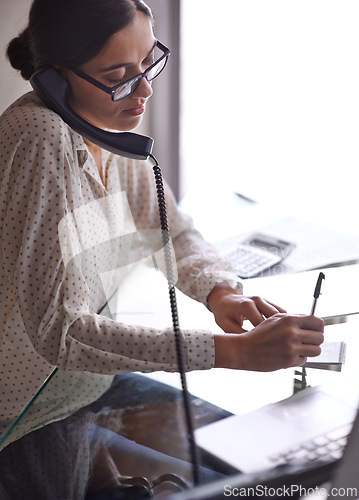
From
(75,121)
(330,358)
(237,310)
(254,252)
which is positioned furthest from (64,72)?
(254,252)

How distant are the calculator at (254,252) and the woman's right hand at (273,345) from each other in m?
0.56

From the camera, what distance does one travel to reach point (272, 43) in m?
2.07

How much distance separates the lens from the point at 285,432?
32.5 inches

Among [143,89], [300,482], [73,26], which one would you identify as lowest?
[300,482]

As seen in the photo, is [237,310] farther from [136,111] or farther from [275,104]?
[275,104]

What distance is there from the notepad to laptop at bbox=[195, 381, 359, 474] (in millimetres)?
83

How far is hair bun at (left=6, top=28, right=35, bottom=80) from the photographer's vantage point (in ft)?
3.87

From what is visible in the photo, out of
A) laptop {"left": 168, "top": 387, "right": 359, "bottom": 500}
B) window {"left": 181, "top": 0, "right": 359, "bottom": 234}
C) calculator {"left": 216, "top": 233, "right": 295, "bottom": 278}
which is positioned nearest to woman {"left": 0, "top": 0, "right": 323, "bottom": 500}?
laptop {"left": 168, "top": 387, "right": 359, "bottom": 500}

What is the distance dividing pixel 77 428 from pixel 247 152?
156cm

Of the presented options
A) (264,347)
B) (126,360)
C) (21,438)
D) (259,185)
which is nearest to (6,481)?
(21,438)

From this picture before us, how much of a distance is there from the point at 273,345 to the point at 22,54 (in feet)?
2.37

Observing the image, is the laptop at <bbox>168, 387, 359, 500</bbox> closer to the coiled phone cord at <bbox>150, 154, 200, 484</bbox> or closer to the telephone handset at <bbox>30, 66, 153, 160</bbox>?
the coiled phone cord at <bbox>150, 154, 200, 484</bbox>

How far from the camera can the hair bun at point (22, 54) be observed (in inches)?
46.4

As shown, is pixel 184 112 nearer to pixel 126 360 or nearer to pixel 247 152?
pixel 247 152
